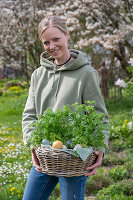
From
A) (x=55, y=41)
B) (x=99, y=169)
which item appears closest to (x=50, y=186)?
(x=55, y=41)

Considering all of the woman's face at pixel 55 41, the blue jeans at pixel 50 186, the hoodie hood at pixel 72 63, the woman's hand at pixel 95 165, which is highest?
the woman's face at pixel 55 41

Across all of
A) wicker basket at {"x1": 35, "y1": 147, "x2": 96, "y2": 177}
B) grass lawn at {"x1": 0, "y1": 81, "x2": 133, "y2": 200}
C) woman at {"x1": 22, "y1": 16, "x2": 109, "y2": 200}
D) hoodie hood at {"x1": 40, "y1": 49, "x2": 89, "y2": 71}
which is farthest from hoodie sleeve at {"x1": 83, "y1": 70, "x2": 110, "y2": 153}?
grass lawn at {"x1": 0, "y1": 81, "x2": 133, "y2": 200}

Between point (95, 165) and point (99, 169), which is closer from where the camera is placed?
point (95, 165)

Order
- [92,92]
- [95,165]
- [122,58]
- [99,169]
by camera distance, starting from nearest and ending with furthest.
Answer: [95,165] < [92,92] < [99,169] < [122,58]

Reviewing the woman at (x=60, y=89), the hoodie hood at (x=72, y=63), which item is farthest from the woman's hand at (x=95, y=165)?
the hoodie hood at (x=72, y=63)

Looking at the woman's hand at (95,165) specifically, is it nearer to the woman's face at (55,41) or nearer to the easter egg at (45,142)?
the easter egg at (45,142)

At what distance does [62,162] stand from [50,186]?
52 cm

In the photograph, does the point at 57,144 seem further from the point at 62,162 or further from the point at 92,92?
the point at 92,92

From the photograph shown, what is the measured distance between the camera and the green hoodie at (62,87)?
208 centimetres

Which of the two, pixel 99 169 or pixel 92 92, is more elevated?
pixel 92 92

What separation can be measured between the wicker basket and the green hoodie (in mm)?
297

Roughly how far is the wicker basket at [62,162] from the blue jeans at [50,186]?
0.54 feet

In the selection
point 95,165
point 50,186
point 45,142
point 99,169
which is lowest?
point 99,169

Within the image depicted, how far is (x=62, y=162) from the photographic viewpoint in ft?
5.62
